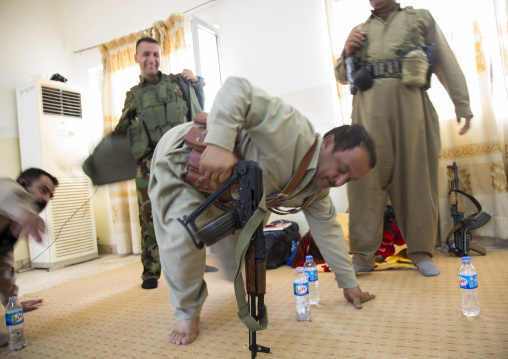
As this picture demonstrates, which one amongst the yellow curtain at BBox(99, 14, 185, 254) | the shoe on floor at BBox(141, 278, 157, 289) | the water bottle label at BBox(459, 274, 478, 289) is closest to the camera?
the water bottle label at BBox(459, 274, 478, 289)

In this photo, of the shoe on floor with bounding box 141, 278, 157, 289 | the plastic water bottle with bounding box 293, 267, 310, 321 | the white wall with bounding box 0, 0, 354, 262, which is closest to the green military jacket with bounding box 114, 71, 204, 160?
the shoe on floor with bounding box 141, 278, 157, 289

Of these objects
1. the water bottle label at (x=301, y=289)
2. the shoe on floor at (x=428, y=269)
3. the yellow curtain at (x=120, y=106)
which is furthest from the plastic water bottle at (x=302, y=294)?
the yellow curtain at (x=120, y=106)

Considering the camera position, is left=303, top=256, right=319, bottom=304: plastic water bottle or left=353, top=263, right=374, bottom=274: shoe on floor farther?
left=353, top=263, right=374, bottom=274: shoe on floor

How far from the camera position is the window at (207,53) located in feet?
10.1

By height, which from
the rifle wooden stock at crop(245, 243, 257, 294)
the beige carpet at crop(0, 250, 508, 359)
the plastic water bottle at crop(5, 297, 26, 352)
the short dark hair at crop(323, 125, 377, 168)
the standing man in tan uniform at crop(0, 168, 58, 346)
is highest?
the short dark hair at crop(323, 125, 377, 168)

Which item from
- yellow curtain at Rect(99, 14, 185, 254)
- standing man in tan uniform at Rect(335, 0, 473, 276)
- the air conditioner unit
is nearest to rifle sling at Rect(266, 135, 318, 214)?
standing man in tan uniform at Rect(335, 0, 473, 276)

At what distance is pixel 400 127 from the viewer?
2.00m

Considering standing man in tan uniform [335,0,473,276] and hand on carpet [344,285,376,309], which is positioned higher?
standing man in tan uniform [335,0,473,276]

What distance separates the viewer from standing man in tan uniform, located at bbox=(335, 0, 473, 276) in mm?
1952

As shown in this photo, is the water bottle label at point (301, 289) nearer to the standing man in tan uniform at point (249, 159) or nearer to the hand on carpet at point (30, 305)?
the standing man in tan uniform at point (249, 159)

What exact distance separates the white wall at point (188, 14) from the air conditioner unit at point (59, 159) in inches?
11.2

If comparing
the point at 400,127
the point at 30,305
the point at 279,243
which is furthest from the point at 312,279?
the point at 30,305

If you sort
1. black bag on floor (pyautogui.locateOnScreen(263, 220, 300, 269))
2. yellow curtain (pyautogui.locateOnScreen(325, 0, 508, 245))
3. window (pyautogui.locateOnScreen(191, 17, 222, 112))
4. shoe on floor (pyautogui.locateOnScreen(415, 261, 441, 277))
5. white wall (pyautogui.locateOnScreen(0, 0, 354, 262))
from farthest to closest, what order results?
window (pyautogui.locateOnScreen(191, 17, 222, 112)), white wall (pyautogui.locateOnScreen(0, 0, 354, 262)), black bag on floor (pyautogui.locateOnScreen(263, 220, 300, 269)), yellow curtain (pyautogui.locateOnScreen(325, 0, 508, 245)), shoe on floor (pyautogui.locateOnScreen(415, 261, 441, 277))

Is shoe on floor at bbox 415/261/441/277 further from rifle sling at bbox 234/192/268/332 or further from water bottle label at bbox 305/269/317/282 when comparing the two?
rifle sling at bbox 234/192/268/332
